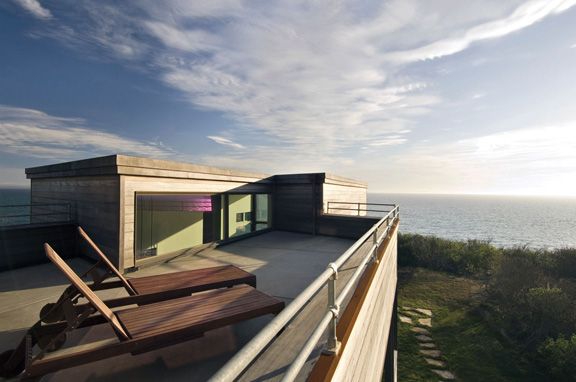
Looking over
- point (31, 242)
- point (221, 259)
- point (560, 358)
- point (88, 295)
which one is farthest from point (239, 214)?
point (560, 358)

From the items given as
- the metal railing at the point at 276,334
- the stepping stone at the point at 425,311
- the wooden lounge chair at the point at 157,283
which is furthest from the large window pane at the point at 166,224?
the stepping stone at the point at 425,311

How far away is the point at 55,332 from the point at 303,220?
1075 cm

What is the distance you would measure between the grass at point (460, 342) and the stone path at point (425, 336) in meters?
0.25

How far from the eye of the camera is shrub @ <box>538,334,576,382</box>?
11.9m

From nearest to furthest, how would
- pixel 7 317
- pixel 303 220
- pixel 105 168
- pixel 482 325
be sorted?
pixel 7 317 → pixel 105 168 → pixel 303 220 → pixel 482 325

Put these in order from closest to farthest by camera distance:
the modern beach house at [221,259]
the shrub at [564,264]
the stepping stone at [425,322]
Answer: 1. the modern beach house at [221,259]
2. the stepping stone at [425,322]
3. the shrub at [564,264]

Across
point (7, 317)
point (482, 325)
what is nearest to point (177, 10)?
point (7, 317)

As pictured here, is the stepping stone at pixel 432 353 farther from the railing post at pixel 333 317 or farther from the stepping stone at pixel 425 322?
the railing post at pixel 333 317

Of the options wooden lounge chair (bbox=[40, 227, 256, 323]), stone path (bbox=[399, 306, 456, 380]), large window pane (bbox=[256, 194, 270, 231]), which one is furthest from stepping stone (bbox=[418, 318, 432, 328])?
wooden lounge chair (bbox=[40, 227, 256, 323])

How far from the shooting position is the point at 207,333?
13.9 feet

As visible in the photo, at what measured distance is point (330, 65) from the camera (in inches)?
406

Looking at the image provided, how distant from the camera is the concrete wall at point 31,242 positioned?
759 centimetres

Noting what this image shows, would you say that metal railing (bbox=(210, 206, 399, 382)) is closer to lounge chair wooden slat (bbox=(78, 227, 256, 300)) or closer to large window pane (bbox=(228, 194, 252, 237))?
lounge chair wooden slat (bbox=(78, 227, 256, 300))

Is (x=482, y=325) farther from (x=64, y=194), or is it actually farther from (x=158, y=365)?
(x=64, y=194)
